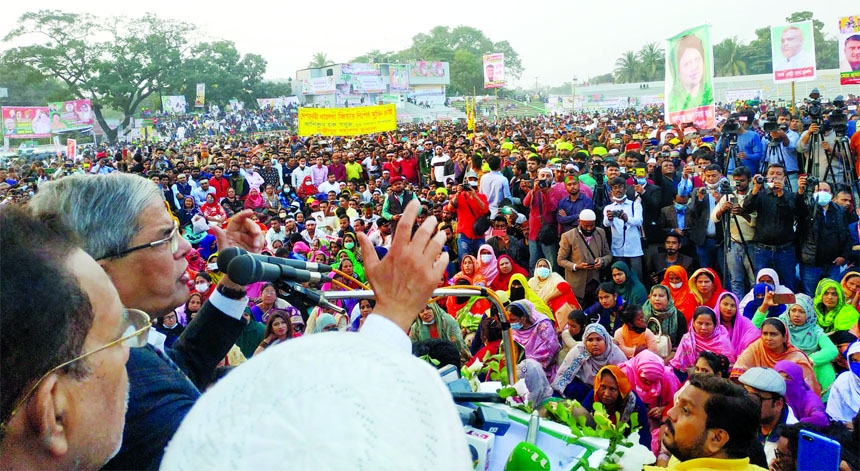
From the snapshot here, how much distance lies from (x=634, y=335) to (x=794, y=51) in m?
8.71

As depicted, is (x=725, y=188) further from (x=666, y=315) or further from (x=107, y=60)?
(x=107, y=60)

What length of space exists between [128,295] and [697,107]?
820 centimetres

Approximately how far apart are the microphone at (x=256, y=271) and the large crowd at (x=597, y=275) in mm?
152

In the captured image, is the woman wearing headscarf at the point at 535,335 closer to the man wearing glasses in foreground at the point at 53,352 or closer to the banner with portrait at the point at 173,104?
the man wearing glasses in foreground at the point at 53,352

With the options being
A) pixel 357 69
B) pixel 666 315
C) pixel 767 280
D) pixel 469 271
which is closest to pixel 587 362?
pixel 666 315

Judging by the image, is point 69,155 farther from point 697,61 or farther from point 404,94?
point 404,94

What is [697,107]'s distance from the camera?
28.2ft

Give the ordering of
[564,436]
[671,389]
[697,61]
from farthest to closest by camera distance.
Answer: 1. [697,61]
2. [671,389]
3. [564,436]

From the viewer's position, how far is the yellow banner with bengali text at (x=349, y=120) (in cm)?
1527

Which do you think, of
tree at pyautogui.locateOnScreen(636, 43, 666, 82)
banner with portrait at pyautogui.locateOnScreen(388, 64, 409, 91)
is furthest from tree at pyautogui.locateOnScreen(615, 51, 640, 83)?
banner with portrait at pyautogui.locateOnScreen(388, 64, 409, 91)

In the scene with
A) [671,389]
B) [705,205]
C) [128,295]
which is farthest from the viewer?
[705,205]

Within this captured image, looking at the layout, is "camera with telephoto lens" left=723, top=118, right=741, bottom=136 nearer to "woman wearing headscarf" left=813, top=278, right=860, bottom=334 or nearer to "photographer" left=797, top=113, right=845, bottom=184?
"photographer" left=797, top=113, right=845, bottom=184

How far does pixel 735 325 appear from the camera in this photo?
15.8 ft

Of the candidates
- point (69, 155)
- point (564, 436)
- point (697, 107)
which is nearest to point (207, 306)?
point (564, 436)
